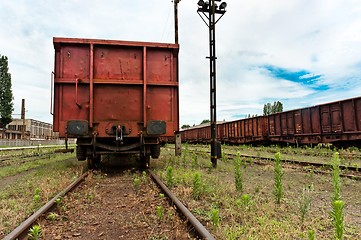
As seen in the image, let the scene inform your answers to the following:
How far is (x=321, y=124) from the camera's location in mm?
15781

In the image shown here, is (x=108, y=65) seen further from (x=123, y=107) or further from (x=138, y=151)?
(x=138, y=151)

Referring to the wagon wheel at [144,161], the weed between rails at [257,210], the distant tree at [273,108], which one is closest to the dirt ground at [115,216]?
the weed between rails at [257,210]

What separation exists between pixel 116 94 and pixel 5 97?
48696 mm

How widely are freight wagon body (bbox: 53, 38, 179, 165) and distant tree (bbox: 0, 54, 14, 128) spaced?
4740cm

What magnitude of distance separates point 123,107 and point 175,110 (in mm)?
1418

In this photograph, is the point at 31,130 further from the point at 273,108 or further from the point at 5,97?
the point at 273,108

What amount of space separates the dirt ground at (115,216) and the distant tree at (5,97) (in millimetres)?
49743

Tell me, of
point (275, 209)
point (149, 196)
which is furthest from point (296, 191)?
point (149, 196)

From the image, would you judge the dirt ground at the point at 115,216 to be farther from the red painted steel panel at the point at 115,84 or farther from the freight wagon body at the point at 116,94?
the red painted steel panel at the point at 115,84

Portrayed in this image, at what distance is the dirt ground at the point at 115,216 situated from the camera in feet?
10.3

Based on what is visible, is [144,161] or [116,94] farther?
[144,161]

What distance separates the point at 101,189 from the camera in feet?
18.3

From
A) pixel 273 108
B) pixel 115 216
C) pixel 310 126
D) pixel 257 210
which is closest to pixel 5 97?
pixel 310 126

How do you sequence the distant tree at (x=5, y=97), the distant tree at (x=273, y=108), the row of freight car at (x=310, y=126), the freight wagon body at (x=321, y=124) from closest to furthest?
the freight wagon body at (x=321, y=124) → the row of freight car at (x=310, y=126) → the distant tree at (x=5, y=97) → the distant tree at (x=273, y=108)
